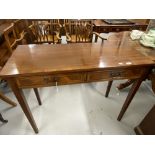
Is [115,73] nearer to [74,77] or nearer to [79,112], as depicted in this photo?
[74,77]

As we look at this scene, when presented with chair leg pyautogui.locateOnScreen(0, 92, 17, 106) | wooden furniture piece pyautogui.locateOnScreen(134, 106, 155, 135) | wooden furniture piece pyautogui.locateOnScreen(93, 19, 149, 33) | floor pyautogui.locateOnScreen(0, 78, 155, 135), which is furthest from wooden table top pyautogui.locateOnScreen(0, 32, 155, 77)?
wooden furniture piece pyautogui.locateOnScreen(93, 19, 149, 33)

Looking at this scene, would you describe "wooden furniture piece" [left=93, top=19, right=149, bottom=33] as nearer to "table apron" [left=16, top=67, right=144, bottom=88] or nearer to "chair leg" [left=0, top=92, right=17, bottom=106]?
"table apron" [left=16, top=67, right=144, bottom=88]

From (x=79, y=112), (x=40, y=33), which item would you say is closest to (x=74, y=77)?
(x=79, y=112)

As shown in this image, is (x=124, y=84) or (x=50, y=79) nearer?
(x=50, y=79)

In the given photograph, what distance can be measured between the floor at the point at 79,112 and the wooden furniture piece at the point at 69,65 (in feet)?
1.24

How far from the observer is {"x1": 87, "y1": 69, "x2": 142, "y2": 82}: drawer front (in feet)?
3.15

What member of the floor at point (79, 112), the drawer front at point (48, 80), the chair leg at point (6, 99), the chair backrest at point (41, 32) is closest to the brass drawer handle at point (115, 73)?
the drawer front at point (48, 80)

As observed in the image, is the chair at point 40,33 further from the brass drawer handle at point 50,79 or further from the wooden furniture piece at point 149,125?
the wooden furniture piece at point 149,125

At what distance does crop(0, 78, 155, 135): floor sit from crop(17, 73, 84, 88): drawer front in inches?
27.1

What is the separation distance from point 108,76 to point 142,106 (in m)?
0.99

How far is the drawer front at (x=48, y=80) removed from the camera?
877 millimetres

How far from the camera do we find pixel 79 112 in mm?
1564

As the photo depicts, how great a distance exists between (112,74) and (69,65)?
0.34 metres

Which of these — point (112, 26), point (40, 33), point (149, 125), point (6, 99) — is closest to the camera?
point (149, 125)
